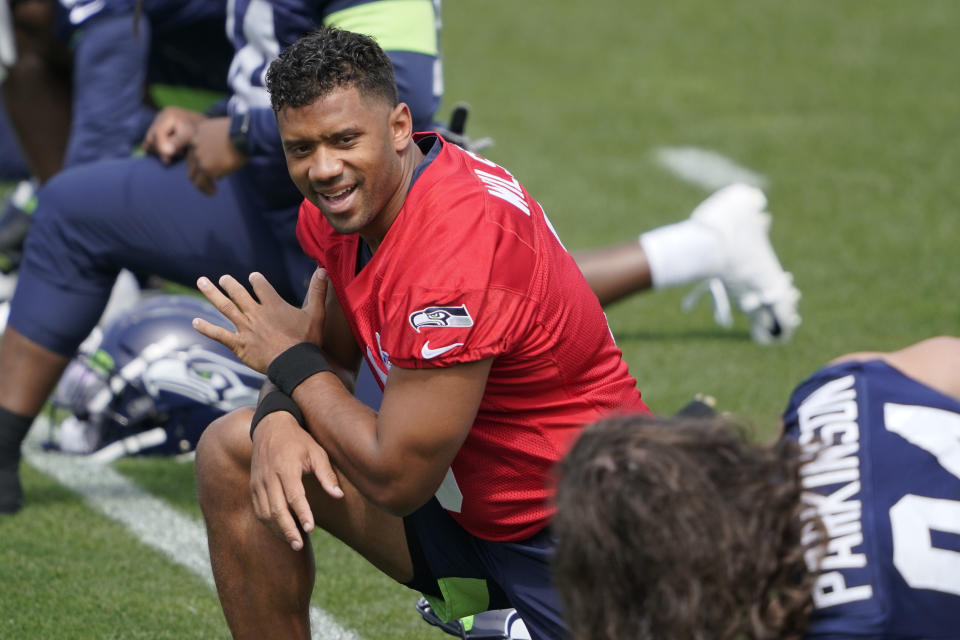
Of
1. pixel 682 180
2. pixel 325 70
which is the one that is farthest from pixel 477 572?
pixel 682 180

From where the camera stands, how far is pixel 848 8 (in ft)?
35.1

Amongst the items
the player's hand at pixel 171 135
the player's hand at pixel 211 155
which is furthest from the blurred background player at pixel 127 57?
the player's hand at pixel 211 155

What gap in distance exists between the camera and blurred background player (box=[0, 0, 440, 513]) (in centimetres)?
372

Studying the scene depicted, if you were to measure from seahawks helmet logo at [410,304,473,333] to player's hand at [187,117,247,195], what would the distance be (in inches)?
56.7

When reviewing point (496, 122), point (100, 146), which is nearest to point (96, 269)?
point (100, 146)

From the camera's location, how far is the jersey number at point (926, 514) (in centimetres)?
182

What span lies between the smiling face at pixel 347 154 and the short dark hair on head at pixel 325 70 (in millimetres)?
16

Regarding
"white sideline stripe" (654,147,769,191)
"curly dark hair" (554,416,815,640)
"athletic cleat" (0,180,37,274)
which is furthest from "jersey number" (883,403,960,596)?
"white sideline stripe" (654,147,769,191)

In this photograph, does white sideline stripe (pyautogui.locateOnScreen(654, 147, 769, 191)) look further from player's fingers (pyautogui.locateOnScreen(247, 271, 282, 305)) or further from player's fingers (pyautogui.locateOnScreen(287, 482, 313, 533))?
player's fingers (pyautogui.locateOnScreen(287, 482, 313, 533))

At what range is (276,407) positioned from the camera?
256 centimetres

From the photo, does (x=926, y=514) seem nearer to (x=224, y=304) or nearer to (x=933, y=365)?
(x=933, y=365)

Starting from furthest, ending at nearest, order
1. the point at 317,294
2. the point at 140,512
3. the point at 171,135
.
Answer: the point at 140,512 < the point at 171,135 < the point at 317,294

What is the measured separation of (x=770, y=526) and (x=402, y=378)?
78cm

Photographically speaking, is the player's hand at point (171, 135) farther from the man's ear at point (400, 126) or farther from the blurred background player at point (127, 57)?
the man's ear at point (400, 126)
